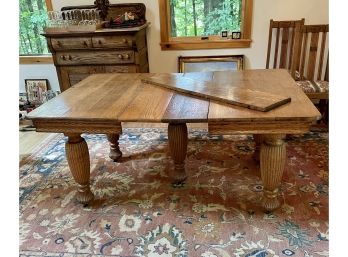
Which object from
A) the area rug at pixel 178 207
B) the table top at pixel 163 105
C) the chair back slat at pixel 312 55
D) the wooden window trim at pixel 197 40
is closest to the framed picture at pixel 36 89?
the area rug at pixel 178 207

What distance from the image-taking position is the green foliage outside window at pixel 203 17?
3.27 m

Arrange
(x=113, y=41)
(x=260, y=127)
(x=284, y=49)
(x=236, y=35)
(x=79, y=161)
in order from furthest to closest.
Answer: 1. (x=236, y=35)
2. (x=284, y=49)
3. (x=113, y=41)
4. (x=79, y=161)
5. (x=260, y=127)

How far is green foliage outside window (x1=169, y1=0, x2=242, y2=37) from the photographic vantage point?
3.27 m

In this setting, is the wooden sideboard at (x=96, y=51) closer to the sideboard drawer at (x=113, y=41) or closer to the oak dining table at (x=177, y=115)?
the sideboard drawer at (x=113, y=41)

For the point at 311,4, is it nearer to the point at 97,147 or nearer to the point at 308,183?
the point at 308,183

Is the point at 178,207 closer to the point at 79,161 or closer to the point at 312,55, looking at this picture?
the point at 79,161

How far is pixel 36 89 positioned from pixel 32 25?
0.79 m

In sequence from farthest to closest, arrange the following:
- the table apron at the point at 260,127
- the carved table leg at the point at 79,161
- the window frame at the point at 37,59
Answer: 1. the window frame at the point at 37,59
2. the carved table leg at the point at 79,161
3. the table apron at the point at 260,127

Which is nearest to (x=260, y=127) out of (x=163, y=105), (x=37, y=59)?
(x=163, y=105)

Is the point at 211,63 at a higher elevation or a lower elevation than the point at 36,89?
higher

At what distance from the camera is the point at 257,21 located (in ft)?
10.4

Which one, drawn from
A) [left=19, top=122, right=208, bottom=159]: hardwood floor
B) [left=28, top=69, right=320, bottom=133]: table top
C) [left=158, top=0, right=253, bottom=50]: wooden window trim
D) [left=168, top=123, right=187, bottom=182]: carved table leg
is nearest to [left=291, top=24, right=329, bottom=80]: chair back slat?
[left=158, top=0, right=253, bottom=50]: wooden window trim

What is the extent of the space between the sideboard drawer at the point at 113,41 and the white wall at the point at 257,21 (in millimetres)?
531

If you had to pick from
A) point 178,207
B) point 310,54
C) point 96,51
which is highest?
point 96,51
